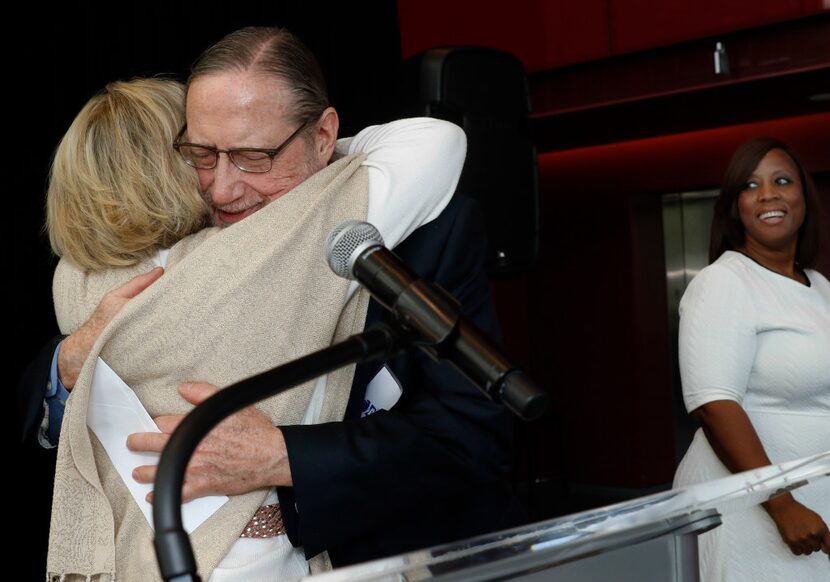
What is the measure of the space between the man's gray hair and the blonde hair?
0.11 m

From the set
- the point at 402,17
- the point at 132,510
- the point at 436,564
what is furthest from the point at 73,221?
the point at 402,17

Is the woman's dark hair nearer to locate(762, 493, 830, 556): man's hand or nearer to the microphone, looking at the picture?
locate(762, 493, 830, 556): man's hand

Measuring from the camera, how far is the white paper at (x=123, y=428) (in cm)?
126

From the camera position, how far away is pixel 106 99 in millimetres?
1404

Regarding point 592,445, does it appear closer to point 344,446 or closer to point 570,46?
point 570,46

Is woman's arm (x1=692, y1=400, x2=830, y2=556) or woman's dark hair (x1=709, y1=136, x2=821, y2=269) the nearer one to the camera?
woman's arm (x1=692, y1=400, x2=830, y2=556)

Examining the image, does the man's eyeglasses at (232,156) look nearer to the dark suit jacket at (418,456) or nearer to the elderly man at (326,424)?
the elderly man at (326,424)

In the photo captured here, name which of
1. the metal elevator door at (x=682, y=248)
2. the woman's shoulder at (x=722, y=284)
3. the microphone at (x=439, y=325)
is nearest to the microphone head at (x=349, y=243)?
the microphone at (x=439, y=325)

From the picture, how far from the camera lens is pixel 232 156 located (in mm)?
1383

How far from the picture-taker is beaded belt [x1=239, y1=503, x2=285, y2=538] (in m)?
1.30

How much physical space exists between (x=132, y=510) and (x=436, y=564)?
728mm

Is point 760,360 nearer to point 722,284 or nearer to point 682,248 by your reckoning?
point 722,284

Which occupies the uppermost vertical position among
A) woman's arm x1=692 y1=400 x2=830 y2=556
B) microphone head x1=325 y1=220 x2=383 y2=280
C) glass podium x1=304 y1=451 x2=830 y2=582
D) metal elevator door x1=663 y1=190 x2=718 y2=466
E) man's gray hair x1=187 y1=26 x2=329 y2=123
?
man's gray hair x1=187 y1=26 x2=329 y2=123

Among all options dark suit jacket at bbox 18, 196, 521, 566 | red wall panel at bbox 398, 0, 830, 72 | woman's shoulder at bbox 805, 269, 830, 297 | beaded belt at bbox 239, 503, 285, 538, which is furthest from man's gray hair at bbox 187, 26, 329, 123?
red wall panel at bbox 398, 0, 830, 72
